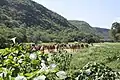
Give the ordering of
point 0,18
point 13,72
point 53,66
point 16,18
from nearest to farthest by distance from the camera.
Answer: point 53,66 < point 13,72 < point 0,18 < point 16,18

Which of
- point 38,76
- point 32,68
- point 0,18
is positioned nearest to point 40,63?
point 32,68

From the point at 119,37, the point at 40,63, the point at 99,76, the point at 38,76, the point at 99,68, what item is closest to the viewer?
the point at 38,76

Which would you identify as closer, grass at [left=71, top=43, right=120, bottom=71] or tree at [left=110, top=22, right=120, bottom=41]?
grass at [left=71, top=43, right=120, bottom=71]

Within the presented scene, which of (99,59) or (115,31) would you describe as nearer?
(99,59)

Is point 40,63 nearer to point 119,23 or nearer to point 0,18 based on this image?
point 119,23

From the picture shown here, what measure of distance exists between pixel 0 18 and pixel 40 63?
514ft

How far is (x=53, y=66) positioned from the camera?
3.44 m

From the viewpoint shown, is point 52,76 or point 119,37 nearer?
point 52,76

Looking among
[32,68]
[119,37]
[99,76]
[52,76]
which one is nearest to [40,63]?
[32,68]

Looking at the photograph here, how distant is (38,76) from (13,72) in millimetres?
642

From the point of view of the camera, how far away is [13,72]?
374 cm

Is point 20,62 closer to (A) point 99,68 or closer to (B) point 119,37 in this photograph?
(A) point 99,68

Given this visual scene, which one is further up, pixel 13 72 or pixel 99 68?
pixel 13 72

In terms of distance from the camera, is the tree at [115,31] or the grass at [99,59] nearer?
the grass at [99,59]
